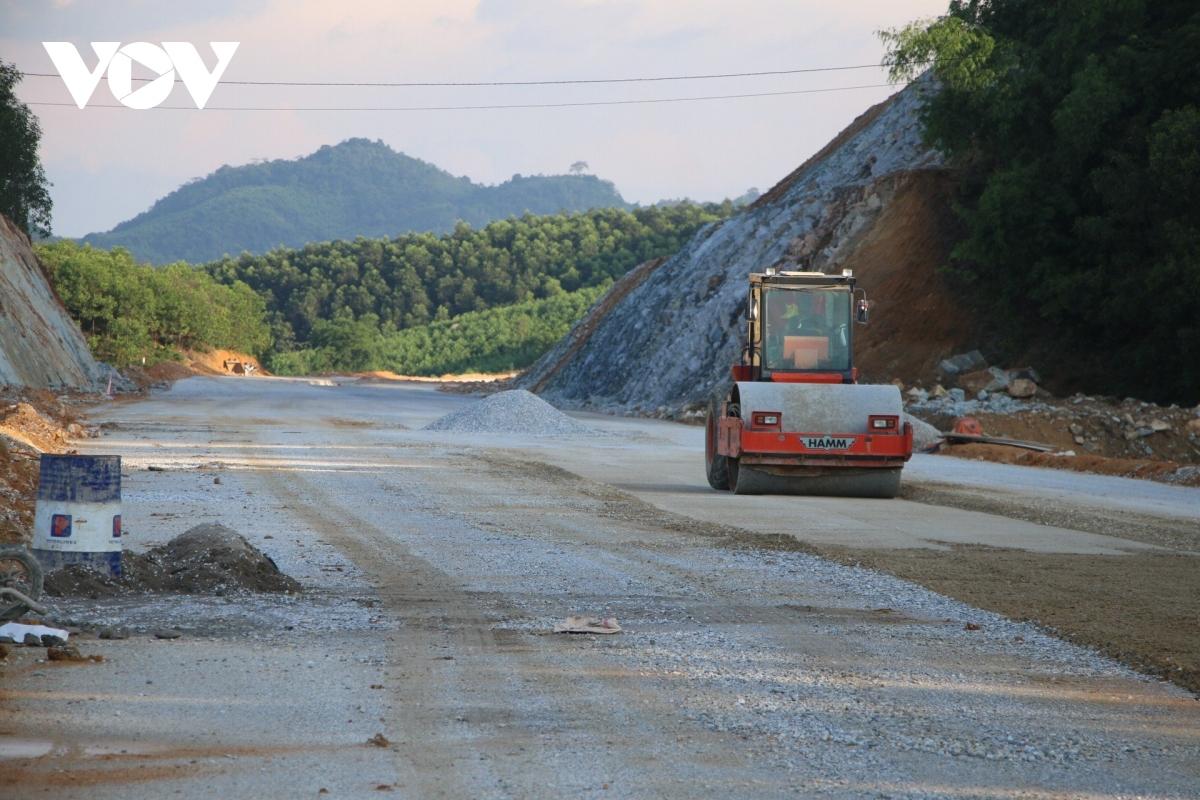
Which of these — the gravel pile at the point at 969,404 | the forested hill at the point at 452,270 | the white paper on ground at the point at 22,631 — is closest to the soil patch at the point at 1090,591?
the white paper on ground at the point at 22,631

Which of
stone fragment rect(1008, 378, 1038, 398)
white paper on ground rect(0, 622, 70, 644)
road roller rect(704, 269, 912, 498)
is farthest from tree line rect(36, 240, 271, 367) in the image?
white paper on ground rect(0, 622, 70, 644)

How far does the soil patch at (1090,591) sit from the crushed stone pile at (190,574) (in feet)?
16.2

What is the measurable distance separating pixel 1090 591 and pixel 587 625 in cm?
420

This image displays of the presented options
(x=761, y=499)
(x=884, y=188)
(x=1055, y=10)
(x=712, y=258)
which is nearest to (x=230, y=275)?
(x=712, y=258)

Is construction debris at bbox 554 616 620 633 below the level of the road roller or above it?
below

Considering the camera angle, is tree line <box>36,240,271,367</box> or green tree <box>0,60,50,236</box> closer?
green tree <box>0,60,50,236</box>

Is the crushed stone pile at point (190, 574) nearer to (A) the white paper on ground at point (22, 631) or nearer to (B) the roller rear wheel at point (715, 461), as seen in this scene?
(A) the white paper on ground at point (22, 631)

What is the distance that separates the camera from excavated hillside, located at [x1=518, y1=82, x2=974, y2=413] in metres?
42.3

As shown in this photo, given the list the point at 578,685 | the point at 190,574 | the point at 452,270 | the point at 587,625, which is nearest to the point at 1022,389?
the point at 587,625

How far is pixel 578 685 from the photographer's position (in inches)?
260

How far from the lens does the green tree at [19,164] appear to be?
55625mm

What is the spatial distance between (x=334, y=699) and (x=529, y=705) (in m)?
0.92

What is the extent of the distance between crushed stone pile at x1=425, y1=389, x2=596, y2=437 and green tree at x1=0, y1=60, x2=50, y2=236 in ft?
108

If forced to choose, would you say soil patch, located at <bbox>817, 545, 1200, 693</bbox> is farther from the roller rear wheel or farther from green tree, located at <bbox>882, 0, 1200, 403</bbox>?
green tree, located at <bbox>882, 0, 1200, 403</bbox>
